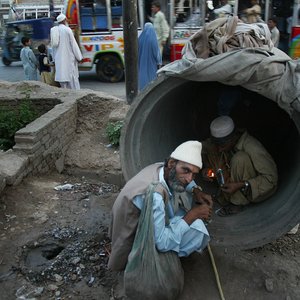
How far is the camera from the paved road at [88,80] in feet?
38.9

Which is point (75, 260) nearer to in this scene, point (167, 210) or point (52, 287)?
point (52, 287)

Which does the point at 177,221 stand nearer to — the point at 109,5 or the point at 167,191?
the point at 167,191

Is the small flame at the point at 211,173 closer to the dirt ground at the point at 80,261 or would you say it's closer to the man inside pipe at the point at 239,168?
the man inside pipe at the point at 239,168

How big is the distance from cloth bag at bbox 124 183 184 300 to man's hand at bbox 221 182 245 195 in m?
1.02

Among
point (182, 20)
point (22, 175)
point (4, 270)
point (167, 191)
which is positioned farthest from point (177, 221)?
point (182, 20)

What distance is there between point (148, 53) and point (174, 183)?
228 inches

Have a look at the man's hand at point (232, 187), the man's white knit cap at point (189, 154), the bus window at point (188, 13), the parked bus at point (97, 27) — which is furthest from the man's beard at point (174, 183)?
the parked bus at point (97, 27)

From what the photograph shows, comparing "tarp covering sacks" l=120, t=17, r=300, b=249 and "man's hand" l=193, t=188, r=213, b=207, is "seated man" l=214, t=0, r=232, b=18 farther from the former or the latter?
"man's hand" l=193, t=188, r=213, b=207

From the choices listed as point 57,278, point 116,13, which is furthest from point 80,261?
point 116,13

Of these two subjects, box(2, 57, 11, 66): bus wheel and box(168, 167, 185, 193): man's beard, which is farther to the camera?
box(2, 57, 11, 66): bus wheel

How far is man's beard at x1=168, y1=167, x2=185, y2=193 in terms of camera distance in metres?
2.94

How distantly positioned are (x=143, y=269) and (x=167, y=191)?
1.86 feet

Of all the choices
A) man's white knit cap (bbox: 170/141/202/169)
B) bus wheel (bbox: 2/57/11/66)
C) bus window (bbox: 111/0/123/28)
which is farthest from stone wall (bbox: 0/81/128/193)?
bus wheel (bbox: 2/57/11/66)

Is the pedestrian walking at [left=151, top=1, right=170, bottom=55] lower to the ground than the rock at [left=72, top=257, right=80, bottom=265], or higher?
higher
